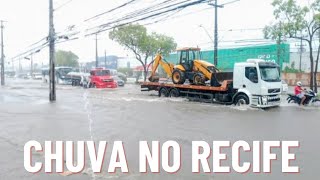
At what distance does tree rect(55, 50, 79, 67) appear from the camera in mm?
95625

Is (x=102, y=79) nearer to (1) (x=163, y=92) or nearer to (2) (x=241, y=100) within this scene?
(1) (x=163, y=92)

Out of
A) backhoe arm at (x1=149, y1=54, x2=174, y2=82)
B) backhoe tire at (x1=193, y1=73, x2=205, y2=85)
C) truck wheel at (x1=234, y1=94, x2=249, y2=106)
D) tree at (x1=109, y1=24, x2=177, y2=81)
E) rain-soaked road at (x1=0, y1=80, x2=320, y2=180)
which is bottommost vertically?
rain-soaked road at (x1=0, y1=80, x2=320, y2=180)

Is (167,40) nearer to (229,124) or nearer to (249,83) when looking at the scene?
(249,83)

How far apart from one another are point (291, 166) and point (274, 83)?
1227 centimetres

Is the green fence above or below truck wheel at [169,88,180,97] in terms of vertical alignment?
above

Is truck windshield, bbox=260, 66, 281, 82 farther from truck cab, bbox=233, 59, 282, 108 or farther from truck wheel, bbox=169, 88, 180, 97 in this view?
truck wheel, bbox=169, 88, 180, 97

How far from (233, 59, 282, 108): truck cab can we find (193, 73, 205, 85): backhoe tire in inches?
130

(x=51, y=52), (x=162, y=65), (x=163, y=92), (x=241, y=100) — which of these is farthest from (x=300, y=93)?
(x=51, y=52)

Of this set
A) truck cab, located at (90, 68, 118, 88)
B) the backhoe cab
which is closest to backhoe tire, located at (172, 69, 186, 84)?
the backhoe cab

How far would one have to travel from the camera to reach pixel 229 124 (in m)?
13.5

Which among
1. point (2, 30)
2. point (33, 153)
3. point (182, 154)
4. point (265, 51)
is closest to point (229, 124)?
point (182, 154)

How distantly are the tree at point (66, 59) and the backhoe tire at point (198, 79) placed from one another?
252ft

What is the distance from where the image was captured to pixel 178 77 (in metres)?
24.4

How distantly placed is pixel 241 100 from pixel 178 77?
19.4ft
